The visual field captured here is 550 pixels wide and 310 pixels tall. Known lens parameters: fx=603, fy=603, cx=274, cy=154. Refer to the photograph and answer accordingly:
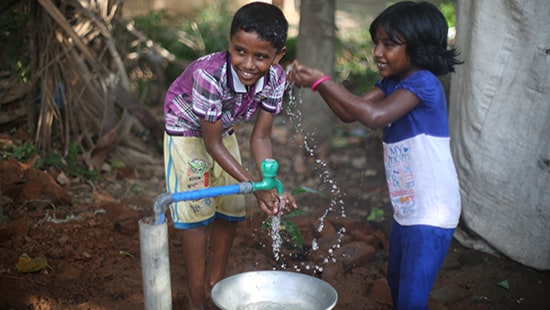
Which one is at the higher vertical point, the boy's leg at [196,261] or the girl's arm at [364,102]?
the girl's arm at [364,102]

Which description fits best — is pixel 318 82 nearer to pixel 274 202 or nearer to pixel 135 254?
pixel 274 202

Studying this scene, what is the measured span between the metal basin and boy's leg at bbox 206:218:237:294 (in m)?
0.53

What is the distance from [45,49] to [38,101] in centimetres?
45

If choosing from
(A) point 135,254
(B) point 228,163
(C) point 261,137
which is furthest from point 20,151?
(B) point 228,163

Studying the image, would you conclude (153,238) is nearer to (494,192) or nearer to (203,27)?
(494,192)

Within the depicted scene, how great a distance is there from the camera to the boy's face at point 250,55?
7.35ft

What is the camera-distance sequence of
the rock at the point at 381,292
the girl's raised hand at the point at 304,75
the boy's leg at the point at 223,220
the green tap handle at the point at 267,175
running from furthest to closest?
the rock at the point at 381,292 → the boy's leg at the point at 223,220 → the girl's raised hand at the point at 304,75 → the green tap handle at the point at 267,175

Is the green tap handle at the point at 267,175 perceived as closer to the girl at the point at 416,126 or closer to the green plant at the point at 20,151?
the girl at the point at 416,126

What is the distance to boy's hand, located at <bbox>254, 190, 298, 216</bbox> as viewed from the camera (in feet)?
7.47

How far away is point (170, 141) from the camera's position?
8.61 ft

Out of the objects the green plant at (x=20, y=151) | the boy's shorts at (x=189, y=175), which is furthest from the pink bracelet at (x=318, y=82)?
the green plant at (x=20, y=151)

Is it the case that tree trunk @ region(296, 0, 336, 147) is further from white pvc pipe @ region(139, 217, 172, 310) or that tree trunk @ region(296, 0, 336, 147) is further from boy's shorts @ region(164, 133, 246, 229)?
white pvc pipe @ region(139, 217, 172, 310)

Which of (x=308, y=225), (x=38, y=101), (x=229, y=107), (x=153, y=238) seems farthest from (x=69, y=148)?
(x=153, y=238)

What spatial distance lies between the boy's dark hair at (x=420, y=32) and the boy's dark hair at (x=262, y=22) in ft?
1.44
